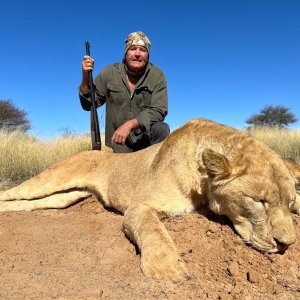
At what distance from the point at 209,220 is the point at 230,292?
1.02 m

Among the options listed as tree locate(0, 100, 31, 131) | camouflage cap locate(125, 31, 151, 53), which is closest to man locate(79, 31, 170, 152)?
camouflage cap locate(125, 31, 151, 53)

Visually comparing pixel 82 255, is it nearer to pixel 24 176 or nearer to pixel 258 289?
pixel 258 289

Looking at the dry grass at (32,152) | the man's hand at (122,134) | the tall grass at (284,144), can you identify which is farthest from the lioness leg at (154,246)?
the tall grass at (284,144)

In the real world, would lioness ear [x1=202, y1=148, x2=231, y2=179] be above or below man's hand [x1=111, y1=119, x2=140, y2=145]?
below

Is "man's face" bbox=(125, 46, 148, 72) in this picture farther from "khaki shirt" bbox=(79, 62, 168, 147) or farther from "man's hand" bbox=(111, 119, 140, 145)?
"man's hand" bbox=(111, 119, 140, 145)

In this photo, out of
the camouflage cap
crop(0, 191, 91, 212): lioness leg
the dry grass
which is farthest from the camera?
the dry grass

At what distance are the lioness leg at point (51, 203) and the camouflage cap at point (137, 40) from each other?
2731 millimetres

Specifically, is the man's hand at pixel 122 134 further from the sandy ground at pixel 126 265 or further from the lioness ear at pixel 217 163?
the lioness ear at pixel 217 163

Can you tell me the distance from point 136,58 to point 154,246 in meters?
4.28

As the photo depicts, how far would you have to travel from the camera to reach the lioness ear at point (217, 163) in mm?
2930

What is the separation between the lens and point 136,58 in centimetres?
643

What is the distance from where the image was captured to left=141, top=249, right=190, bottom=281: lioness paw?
2.45m

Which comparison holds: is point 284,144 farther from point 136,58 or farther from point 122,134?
point 122,134

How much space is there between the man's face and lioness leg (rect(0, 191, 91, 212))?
95.8 inches
